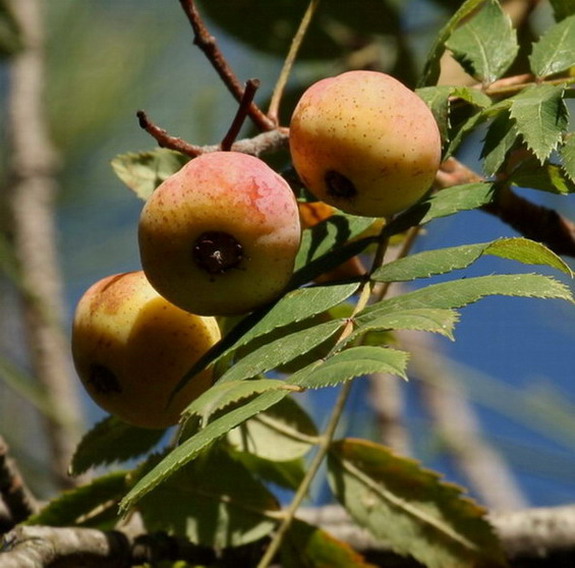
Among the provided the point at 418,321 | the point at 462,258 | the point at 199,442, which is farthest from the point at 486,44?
the point at 199,442

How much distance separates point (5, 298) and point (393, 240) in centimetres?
173

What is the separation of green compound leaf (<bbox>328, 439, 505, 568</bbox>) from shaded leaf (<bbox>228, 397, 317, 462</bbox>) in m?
0.04

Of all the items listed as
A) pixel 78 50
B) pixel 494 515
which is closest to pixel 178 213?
pixel 494 515

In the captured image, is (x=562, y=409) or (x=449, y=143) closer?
(x=449, y=143)

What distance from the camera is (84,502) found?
3.37 ft

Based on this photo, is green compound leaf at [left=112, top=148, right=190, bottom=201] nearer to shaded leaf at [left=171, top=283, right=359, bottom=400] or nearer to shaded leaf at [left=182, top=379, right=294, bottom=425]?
shaded leaf at [left=171, top=283, right=359, bottom=400]

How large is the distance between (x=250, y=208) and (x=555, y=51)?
13.4 inches

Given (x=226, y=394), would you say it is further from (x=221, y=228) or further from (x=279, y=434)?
(x=279, y=434)

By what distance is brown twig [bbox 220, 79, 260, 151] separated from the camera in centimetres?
81

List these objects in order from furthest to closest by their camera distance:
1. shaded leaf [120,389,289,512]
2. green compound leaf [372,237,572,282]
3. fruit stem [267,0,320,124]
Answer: fruit stem [267,0,320,124]
green compound leaf [372,237,572,282]
shaded leaf [120,389,289,512]

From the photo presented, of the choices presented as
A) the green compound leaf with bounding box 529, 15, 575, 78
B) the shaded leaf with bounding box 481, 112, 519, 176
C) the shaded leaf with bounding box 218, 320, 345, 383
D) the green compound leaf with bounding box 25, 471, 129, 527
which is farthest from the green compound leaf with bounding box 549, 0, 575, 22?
the green compound leaf with bounding box 25, 471, 129, 527

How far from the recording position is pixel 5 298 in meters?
2.65

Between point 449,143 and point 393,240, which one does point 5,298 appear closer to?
point 393,240

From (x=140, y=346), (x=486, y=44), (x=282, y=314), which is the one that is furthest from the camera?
(x=486, y=44)
